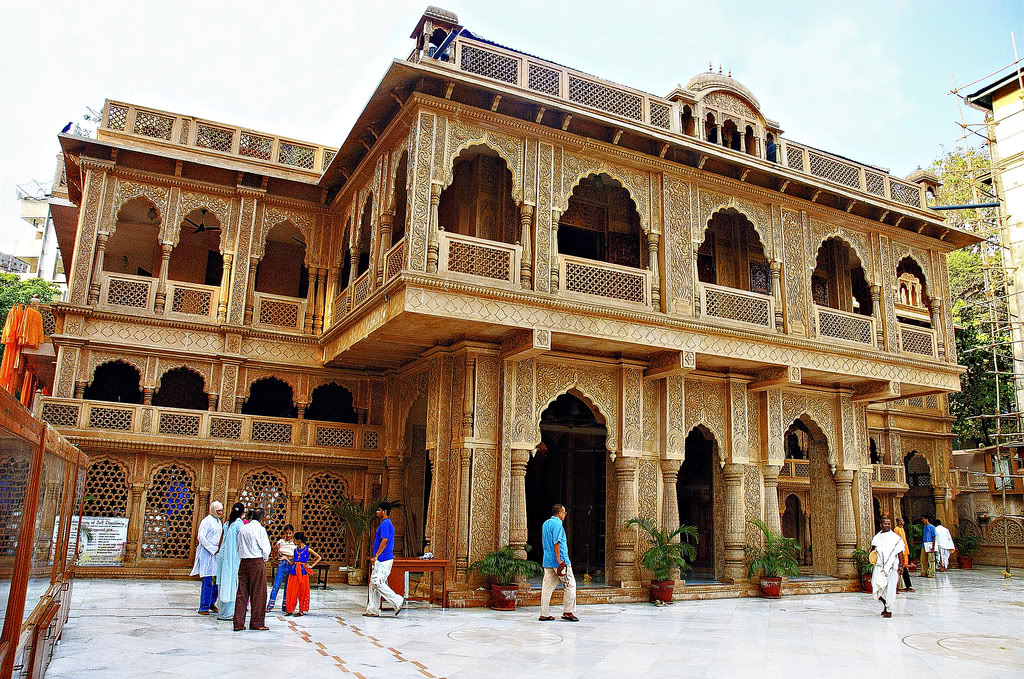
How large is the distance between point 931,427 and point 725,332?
41.9 feet

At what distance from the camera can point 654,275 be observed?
12930 millimetres

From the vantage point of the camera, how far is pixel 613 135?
12.7 metres

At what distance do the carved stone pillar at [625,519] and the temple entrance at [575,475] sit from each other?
3731 millimetres

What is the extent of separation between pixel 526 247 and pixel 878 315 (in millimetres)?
7860

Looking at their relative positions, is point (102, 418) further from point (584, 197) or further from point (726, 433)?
point (726, 433)

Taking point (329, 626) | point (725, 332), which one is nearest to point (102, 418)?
point (329, 626)

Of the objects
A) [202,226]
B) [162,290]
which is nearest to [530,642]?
[162,290]

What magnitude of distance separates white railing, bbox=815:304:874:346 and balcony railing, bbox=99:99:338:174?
9.73 metres

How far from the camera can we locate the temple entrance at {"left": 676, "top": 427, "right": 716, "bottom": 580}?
1706 centimetres

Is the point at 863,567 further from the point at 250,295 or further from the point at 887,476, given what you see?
the point at 250,295

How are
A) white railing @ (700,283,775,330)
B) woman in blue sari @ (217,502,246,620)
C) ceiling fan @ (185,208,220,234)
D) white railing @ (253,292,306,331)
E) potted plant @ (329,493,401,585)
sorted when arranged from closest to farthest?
woman in blue sari @ (217,502,246,620), white railing @ (700,283,775,330), potted plant @ (329,493,401,585), white railing @ (253,292,306,331), ceiling fan @ (185,208,220,234)

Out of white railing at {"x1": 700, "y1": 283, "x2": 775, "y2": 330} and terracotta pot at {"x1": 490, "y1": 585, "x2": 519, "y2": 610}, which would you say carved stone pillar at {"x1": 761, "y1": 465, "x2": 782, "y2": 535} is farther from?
terracotta pot at {"x1": 490, "y1": 585, "x2": 519, "y2": 610}

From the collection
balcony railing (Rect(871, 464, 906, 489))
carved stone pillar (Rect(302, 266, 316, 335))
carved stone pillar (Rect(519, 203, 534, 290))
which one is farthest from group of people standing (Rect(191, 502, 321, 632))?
balcony railing (Rect(871, 464, 906, 489))

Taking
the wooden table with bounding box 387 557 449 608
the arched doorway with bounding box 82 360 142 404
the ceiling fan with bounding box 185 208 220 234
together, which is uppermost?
the ceiling fan with bounding box 185 208 220 234
